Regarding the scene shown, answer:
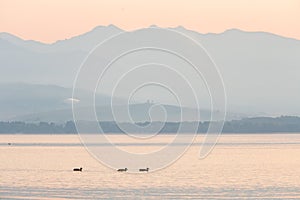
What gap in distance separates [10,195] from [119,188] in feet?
37.2

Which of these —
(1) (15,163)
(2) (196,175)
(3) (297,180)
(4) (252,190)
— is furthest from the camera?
(1) (15,163)

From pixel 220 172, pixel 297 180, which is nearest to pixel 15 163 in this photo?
pixel 220 172

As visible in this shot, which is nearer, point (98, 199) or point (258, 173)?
point (98, 199)

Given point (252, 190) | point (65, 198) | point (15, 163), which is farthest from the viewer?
point (15, 163)

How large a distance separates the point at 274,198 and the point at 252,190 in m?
7.44

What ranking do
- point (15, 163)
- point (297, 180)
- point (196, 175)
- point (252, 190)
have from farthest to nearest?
point (15, 163) < point (196, 175) < point (297, 180) < point (252, 190)

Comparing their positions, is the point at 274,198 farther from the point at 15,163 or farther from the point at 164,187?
the point at 15,163

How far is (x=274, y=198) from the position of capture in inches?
3162

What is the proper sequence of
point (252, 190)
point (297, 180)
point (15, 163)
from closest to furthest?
point (252, 190)
point (297, 180)
point (15, 163)

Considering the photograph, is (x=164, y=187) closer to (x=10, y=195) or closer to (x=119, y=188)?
(x=119, y=188)

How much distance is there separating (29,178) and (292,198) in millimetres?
33114

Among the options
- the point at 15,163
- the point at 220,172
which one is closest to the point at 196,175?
the point at 220,172

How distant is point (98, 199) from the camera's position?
264 ft

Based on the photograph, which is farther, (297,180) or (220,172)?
(220,172)
